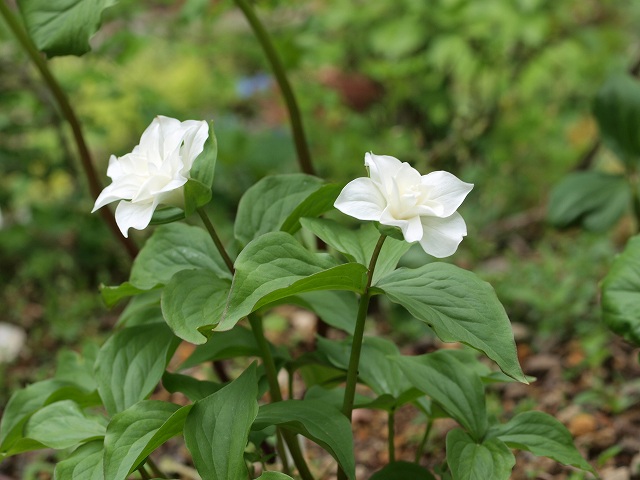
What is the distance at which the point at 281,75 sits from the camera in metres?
1.69

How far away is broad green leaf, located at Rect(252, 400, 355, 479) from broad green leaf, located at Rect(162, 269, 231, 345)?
0.17m

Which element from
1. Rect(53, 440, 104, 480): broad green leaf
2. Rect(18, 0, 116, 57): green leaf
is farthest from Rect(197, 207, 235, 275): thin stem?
Rect(18, 0, 116, 57): green leaf

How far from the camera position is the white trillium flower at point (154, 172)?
1.02 metres

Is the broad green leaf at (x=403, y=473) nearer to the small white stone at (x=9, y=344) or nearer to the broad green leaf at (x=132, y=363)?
the broad green leaf at (x=132, y=363)

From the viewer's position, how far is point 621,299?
1294 mm

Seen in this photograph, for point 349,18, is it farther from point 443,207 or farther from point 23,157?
point 443,207

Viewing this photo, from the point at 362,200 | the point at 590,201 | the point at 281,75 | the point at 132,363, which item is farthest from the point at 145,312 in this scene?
the point at 590,201

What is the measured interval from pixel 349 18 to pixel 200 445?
8.98ft

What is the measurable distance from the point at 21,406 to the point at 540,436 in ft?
2.91

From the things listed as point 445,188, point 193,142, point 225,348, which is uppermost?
point 193,142

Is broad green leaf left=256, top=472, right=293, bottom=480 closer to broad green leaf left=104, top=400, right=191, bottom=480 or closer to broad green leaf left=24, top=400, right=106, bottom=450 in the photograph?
broad green leaf left=104, top=400, right=191, bottom=480

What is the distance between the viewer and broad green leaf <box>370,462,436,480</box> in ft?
3.95

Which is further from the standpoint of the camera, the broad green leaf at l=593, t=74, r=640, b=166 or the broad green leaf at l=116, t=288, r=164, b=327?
the broad green leaf at l=593, t=74, r=640, b=166

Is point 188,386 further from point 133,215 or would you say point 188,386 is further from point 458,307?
point 458,307
